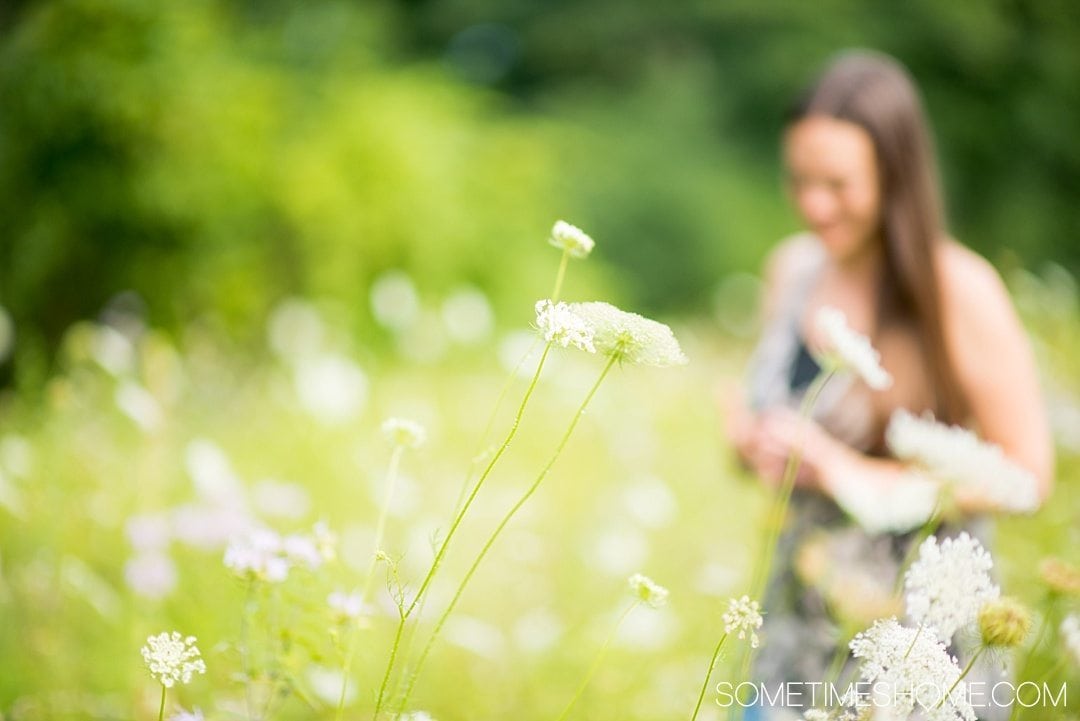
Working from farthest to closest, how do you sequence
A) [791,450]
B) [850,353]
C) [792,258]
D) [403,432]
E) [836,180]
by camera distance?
1. [792,258]
2. [836,180]
3. [791,450]
4. [850,353]
5. [403,432]

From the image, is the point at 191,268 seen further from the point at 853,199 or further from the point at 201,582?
the point at 853,199

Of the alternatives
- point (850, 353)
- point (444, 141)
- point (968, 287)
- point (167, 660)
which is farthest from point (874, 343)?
point (444, 141)

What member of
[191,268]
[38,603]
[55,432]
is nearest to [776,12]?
[191,268]

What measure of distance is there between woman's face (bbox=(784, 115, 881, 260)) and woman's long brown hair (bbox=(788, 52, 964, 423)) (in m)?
0.02

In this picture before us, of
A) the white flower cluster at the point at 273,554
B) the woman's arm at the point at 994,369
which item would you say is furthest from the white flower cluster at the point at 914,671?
the woman's arm at the point at 994,369

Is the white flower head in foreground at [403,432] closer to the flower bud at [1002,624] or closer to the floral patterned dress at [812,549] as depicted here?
the flower bud at [1002,624]

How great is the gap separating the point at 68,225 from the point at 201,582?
292 centimetres

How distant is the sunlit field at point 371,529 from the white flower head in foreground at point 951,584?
147mm

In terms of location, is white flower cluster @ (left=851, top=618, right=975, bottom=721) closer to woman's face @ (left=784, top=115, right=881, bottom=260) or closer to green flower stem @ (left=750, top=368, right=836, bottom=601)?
green flower stem @ (left=750, top=368, right=836, bottom=601)

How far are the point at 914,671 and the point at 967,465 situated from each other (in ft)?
0.90

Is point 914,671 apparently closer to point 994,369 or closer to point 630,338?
point 630,338

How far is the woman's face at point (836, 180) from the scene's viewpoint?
168 centimetres

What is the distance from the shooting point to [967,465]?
102 centimetres

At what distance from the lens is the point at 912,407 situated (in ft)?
5.59
